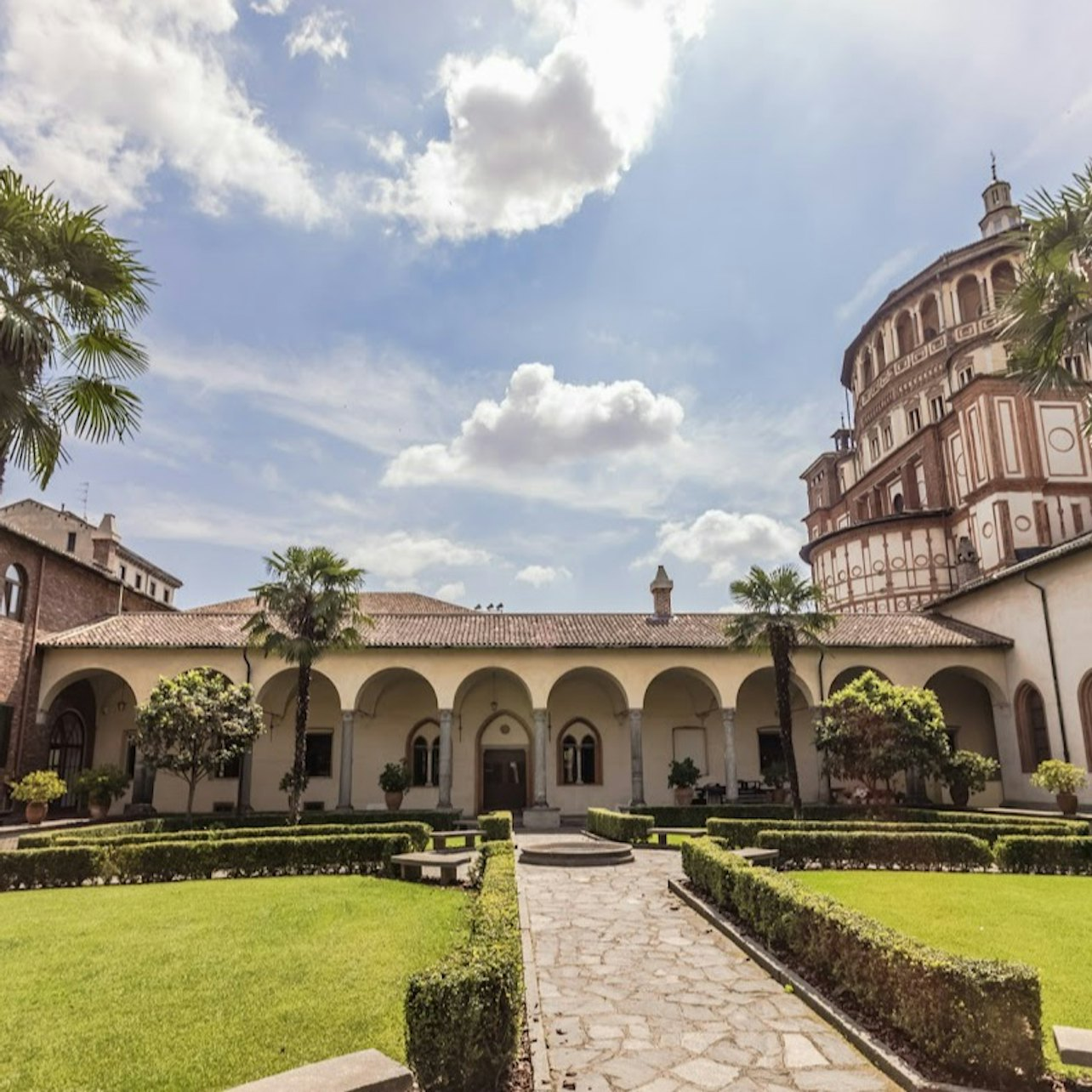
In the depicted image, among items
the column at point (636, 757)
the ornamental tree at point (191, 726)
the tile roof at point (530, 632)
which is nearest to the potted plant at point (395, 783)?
the tile roof at point (530, 632)

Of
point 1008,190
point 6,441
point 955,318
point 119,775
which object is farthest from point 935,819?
point 1008,190

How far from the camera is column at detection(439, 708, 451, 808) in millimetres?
23859

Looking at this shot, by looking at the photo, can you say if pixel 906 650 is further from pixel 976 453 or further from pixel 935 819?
pixel 976 453

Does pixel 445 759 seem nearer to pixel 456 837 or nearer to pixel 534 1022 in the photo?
pixel 456 837

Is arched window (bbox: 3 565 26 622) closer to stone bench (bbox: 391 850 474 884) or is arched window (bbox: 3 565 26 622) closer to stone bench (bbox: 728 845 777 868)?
stone bench (bbox: 391 850 474 884)

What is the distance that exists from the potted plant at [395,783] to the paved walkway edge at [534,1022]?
16053 mm

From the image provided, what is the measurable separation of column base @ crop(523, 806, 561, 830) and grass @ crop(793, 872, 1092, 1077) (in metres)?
10.9

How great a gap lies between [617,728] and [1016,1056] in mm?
23796

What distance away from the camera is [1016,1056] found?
4715 mm

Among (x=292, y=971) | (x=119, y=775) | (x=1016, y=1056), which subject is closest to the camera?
(x=1016, y=1056)

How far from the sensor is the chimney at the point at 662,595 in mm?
28688

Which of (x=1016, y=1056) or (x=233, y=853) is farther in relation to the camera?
(x=233, y=853)

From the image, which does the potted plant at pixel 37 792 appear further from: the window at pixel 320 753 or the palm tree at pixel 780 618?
the palm tree at pixel 780 618

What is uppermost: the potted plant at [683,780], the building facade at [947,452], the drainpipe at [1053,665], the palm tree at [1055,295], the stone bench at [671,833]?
the building facade at [947,452]
